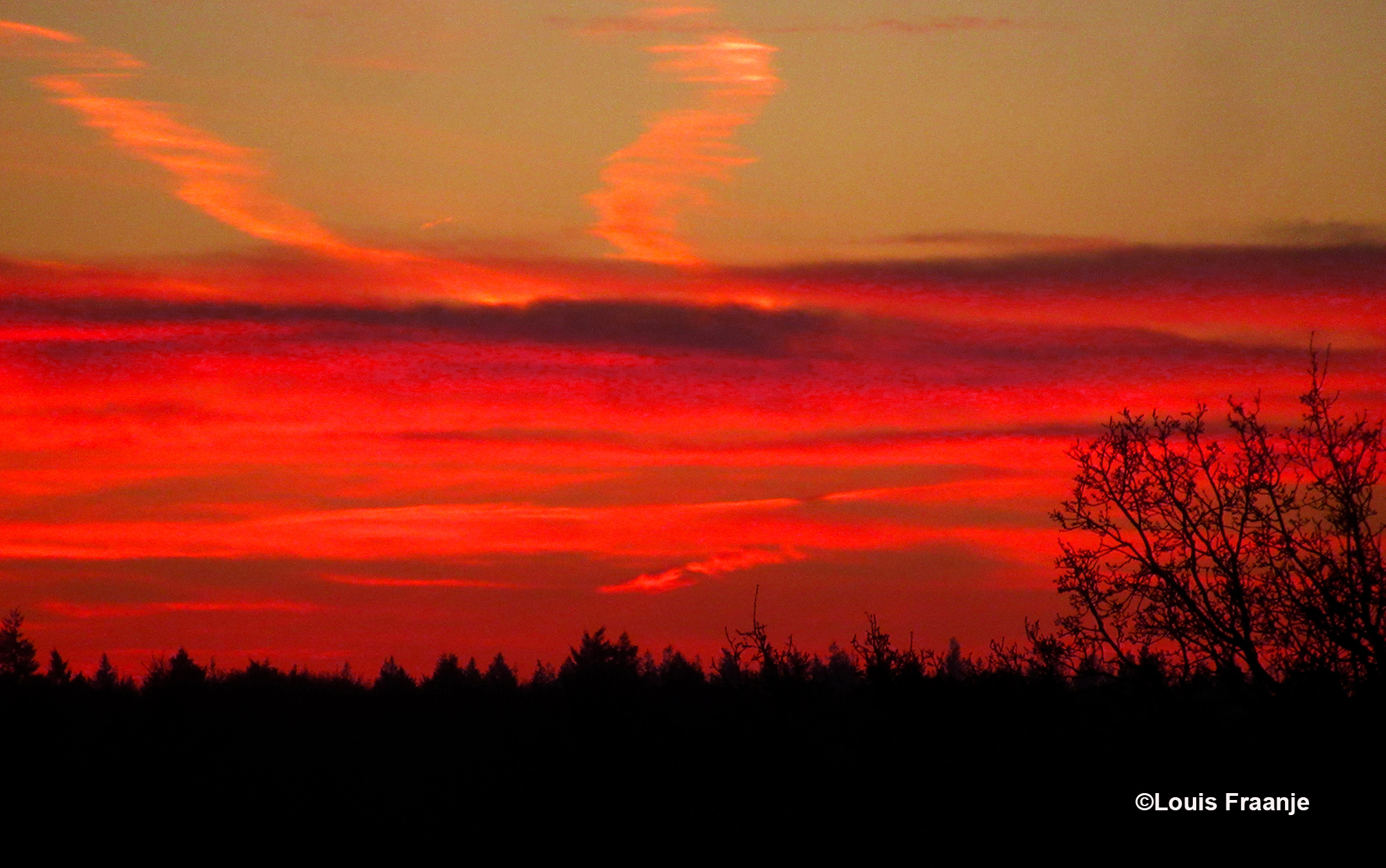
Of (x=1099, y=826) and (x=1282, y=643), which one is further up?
(x=1282, y=643)

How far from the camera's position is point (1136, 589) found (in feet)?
88.6

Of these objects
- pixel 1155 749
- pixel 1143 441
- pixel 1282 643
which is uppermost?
pixel 1143 441

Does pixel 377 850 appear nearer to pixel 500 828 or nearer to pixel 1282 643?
pixel 500 828

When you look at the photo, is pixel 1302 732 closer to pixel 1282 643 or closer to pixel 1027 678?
pixel 1282 643

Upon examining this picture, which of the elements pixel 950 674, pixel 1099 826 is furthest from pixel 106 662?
pixel 1099 826

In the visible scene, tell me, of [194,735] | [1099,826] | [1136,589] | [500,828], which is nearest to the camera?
[1136,589]

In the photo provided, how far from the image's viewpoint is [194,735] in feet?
151

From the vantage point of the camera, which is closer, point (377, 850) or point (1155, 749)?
point (1155, 749)

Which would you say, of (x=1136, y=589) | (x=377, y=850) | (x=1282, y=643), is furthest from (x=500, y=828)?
(x=1282, y=643)

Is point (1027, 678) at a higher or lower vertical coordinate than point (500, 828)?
higher

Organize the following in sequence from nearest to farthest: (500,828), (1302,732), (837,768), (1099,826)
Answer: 1. (1302,732)
2. (1099,826)
3. (500,828)
4. (837,768)

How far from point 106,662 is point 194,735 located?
120 m

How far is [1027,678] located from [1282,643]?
55.2ft

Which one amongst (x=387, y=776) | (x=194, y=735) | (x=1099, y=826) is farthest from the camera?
(x=194, y=735)
